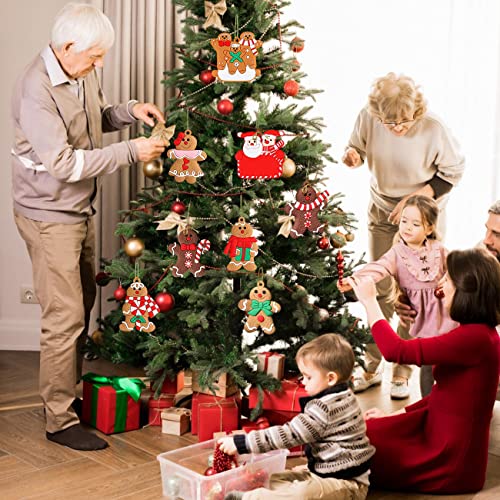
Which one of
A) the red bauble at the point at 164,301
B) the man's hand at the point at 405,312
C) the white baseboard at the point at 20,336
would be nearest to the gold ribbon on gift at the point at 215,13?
the red bauble at the point at 164,301

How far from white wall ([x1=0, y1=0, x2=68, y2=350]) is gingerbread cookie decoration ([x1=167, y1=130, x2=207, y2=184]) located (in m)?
1.51

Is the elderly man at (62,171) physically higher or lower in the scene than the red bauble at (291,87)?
lower

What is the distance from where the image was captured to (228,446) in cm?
253

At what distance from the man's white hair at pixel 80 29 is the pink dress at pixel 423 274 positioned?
4.10 ft

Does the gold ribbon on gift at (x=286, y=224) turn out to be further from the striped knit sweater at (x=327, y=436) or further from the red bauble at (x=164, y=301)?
the striped knit sweater at (x=327, y=436)

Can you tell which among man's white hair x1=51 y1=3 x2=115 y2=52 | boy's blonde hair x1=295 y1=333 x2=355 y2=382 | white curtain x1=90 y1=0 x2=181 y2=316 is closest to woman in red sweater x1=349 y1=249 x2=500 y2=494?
boy's blonde hair x1=295 y1=333 x2=355 y2=382

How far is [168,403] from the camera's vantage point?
3.37m

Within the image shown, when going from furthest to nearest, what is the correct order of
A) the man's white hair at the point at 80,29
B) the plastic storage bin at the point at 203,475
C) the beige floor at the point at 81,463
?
1. the man's white hair at the point at 80,29
2. the beige floor at the point at 81,463
3. the plastic storage bin at the point at 203,475

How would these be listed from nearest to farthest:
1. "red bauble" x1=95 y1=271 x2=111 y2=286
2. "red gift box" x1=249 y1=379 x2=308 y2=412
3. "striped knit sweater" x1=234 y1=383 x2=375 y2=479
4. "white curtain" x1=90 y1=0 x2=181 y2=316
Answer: "striped knit sweater" x1=234 y1=383 x2=375 y2=479 < "red gift box" x1=249 y1=379 x2=308 y2=412 < "red bauble" x1=95 y1=271 x2=111 y2=286 < "white curtain" x1=90 y1=0 x2=181 y2=316

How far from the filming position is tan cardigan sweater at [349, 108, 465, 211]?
3.55m

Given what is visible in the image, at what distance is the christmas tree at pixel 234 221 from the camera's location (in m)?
3.12

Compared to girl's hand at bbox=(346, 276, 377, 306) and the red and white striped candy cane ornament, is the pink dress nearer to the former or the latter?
girl's hand at bbox=(346, 276, 377, 306)

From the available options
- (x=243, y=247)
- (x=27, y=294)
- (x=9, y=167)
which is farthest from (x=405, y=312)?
(x=9, y=167)

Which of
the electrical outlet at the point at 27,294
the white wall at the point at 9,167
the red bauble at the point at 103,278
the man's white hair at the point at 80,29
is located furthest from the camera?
the electrical outlet at the point at 27,294
